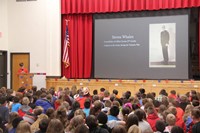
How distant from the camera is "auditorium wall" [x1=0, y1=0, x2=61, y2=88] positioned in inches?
645

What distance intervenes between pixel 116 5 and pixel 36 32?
4190 mm

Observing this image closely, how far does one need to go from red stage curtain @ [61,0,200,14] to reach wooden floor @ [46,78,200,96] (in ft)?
10.2

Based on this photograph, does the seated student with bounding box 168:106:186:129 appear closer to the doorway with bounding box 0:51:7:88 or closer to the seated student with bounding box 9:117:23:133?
the seated student with bounding box 9:117:23:133

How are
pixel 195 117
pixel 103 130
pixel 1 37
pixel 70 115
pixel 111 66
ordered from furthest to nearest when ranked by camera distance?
pixel 1 37
pixel 111 66
pixel 70 115
pixel 195 117
pixel 103 130

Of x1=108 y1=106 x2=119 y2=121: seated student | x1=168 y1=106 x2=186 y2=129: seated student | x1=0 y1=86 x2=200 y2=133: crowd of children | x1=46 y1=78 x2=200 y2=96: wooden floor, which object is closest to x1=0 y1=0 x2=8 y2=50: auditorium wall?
x1=46 y1=78 x2=200 y2=96: wooden floor

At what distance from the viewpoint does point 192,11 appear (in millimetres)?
14391

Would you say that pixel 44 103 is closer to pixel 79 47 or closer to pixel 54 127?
pixel 54 127

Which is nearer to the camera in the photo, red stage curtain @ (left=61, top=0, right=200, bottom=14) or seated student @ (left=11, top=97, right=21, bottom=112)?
seated student @ (left=11, top=97, right=21, bottom=112)

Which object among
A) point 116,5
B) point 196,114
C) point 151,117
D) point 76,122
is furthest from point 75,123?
point 116,5

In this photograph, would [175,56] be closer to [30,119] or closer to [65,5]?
[65,5]

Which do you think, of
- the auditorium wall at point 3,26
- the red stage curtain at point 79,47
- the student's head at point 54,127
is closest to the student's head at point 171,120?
the student's head at point 54,127

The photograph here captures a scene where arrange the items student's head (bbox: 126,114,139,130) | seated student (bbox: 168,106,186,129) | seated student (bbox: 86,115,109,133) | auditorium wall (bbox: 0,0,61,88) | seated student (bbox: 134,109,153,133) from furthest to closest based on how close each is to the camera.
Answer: auditorium wall (bbox: 0,0,61,88) < seated student (bbox: 168,106,186,129) < seated student (bbox: 134,109,153,133) < student's head (bbox: 126,114,139,130) < seated student (bbox: 86,115,109,133)

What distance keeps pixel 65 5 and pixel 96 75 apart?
3.56 m

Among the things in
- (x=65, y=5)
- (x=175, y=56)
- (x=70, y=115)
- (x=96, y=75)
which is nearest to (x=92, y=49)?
(x=96, y=75)
